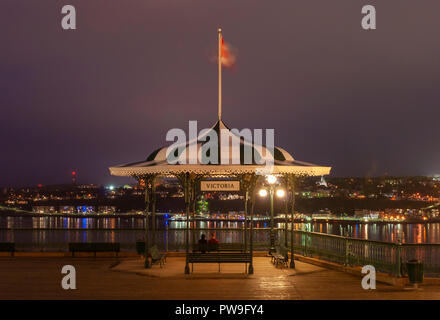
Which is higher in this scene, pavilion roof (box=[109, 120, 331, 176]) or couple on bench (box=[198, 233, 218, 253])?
pavilion roof (box=[109, 120, 331, 176])

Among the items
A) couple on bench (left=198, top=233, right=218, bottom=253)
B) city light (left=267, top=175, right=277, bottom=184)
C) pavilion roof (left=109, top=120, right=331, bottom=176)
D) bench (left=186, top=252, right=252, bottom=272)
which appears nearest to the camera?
pavilion roof (left=109, top=120, right=331, bottom=176)

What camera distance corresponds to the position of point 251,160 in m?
15.9

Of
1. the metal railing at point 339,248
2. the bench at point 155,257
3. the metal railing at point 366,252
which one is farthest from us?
the bench at point 155,257

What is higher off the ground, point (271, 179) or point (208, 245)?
point (271, 179)

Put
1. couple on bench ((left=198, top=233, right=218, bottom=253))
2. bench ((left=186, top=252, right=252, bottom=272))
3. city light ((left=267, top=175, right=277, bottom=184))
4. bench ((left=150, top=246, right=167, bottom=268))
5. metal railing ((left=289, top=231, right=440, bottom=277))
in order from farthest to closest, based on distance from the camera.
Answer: city light ((left=267, top=175, right=277, bottom=184)) → couple on bench ((left=198, top=233, right=218, bottom=253)) → bench ((left=150, top=246, right=167, bottom=268)) → bench ((left=186, top=252, right=252, bottom=272)) → metal railing ((left=289, top=231, right=440, bottom=277))

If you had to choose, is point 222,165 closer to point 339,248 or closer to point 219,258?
point 219,258

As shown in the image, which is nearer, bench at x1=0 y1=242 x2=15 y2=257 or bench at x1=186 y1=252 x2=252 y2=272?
bench at x1=186 y1=252 x2=252 y2=272

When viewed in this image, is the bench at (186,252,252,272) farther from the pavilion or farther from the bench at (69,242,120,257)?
the bench at (69,242,120,257)

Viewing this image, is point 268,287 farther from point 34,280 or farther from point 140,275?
point 34,280

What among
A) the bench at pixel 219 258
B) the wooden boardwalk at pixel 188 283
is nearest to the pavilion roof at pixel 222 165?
the bench at pixel 219 258

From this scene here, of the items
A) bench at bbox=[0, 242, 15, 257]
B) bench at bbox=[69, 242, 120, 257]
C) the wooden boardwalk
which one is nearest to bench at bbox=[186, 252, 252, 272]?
the wooden boardwalk

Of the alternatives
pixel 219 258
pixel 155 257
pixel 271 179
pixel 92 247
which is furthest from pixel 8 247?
pixel 271 179

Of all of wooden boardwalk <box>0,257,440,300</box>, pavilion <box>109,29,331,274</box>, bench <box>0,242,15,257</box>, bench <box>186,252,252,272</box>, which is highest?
pavilion <box>109,29,331,274</box>

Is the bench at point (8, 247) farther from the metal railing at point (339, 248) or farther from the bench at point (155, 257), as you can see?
the bench at point (155, 257)
